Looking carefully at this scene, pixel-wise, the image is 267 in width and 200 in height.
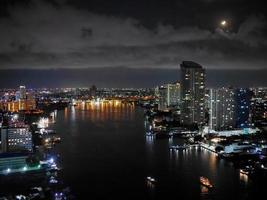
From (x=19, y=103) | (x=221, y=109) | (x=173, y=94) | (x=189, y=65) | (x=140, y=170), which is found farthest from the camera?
(x=173, y=94)

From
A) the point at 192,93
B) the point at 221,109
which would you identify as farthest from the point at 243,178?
the point at 192,93

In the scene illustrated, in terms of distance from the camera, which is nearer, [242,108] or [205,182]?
[205,182]

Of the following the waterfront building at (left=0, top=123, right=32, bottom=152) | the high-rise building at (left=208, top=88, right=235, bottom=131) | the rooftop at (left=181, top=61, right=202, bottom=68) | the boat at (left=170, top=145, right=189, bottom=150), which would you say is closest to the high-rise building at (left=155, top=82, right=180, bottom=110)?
the rooftop at (left=181, top=61, right=202, bottom=68)

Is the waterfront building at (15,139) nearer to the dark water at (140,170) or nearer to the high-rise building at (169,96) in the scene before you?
the dark water at (140,170)

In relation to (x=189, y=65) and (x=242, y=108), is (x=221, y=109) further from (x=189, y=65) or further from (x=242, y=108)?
(x=189, y=65)

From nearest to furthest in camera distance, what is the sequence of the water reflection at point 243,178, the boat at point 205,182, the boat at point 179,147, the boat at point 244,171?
the boat at point 205,182
the water reflection at point 243,178
the boat at point 244,171
the boat at point 179,147

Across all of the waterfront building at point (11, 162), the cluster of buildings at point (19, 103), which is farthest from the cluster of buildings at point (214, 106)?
the cluster of buildings at point (19, 103)

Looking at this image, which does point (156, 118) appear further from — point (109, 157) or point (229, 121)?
point (109, 157)
